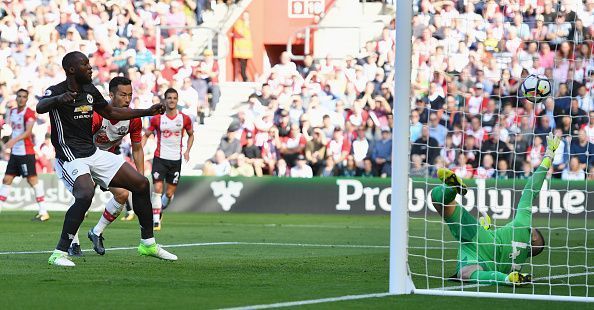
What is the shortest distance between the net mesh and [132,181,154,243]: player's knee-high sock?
9.26 feet

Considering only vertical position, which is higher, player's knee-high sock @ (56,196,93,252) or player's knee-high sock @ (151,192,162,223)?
player's knee-high sock @ (56,196,93,252)

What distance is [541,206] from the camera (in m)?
23.5

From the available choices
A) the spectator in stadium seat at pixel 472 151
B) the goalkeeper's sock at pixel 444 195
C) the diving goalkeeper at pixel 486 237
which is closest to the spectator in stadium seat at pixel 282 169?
the spectator in stadium seat at pixel 472 151

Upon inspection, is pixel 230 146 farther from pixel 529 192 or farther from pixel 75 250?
pixel 529 192

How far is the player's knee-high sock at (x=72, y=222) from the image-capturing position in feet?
39.5

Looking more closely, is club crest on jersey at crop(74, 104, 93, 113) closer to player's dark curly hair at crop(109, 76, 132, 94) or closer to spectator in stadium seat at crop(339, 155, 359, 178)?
player's dark curly hair at crop(109, 76, 132, 94)

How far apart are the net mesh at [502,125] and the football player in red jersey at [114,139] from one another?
10.8 feet

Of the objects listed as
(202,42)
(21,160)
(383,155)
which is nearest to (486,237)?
(21,160)

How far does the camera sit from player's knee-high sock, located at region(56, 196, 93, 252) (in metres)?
12.0

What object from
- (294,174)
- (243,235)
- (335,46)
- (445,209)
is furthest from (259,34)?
(445,209)

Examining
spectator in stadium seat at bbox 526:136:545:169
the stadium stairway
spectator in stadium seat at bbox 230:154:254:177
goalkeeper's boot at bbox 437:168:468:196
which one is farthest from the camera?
the stadium stairway

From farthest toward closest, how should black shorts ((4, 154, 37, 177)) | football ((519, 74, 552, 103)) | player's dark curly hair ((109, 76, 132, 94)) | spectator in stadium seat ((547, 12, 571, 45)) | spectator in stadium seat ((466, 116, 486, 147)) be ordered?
black shorts ((4, 154, 37, 177))
spectator in stadium seat ((466, 116, 486, 147))
spectator in stadium seat ((547, 12, 571, 45))
player's dark curly hair ((109, 76, 132, 94))
football ((519, 74, 552, 103))

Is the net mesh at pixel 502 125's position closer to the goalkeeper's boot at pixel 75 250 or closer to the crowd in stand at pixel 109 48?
the goalkeeper's boot at pixel 75 250

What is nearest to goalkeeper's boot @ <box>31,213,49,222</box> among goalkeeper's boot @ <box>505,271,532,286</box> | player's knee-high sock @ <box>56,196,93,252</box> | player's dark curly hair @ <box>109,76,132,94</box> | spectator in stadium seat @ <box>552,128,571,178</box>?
player's dark curly hair @ <box>109,76,132,94</box>
